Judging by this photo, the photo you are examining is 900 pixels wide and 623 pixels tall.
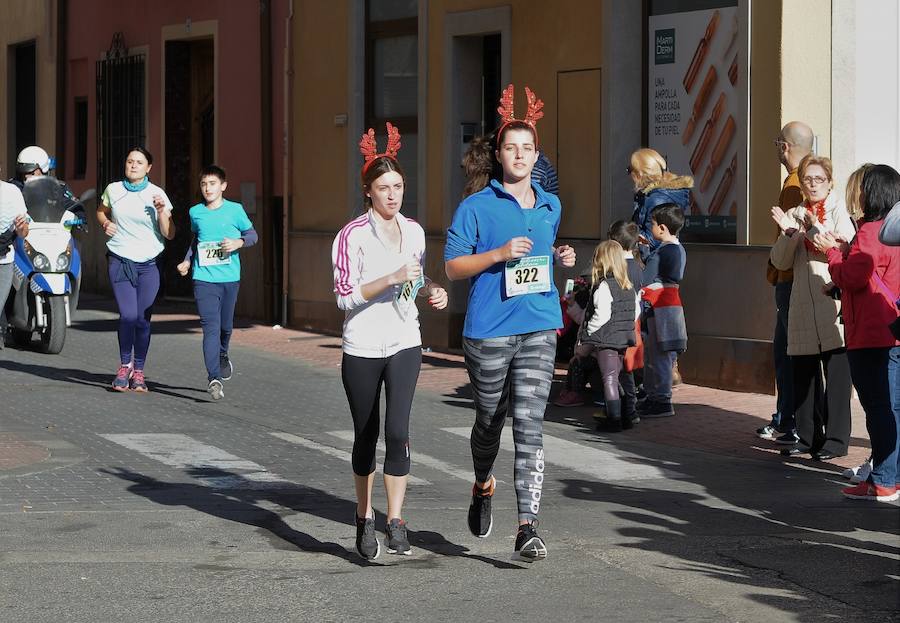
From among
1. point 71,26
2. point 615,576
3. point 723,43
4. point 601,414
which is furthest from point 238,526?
point 71,26

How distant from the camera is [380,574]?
734cm

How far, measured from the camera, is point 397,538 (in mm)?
7656

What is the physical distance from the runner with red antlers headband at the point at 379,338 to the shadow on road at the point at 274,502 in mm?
317

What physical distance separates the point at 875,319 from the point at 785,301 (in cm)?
213

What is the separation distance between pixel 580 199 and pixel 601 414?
450 cm

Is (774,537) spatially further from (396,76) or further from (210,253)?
(396,76)

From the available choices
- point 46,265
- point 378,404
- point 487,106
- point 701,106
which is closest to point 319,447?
point 378,404

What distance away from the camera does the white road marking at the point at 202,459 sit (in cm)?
973

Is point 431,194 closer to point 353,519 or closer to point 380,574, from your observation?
point 353,519

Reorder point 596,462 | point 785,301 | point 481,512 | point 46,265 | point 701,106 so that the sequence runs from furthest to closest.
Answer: point 46,265 → point 701,106 → point 785,301 → point 596,462 → point 481,512

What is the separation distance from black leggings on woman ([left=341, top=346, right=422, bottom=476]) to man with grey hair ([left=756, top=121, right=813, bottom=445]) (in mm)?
4130

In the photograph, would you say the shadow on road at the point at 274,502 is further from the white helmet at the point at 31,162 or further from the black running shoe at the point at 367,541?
the white helmet at the point at 31,162

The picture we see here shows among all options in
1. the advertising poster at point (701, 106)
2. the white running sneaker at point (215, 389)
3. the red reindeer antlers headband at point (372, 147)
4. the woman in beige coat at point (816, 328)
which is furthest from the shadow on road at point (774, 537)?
the advertising poster at point (701, 106)

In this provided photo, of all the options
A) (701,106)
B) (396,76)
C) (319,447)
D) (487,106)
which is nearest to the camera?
(319,447)
